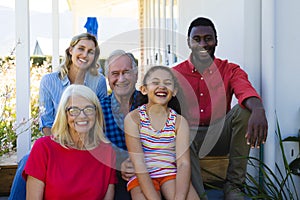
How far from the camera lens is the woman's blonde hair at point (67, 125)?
6.39ft

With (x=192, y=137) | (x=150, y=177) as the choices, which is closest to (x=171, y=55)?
(x=192, y=137)

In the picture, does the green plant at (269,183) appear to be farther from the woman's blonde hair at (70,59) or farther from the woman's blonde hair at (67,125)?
the woman's blonde hair at (70,59)

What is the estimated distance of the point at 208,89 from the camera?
8.71ft

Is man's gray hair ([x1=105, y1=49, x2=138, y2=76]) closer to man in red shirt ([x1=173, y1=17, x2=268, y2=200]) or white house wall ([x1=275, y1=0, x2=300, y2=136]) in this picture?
man in red shirt ([x1=173, y1=17, x2=268, y2=200])

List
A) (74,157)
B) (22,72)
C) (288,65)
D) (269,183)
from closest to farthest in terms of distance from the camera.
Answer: (74,157)
(269,183)
(22,72)
(288,65)

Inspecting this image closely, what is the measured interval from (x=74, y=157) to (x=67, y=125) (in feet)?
0.54

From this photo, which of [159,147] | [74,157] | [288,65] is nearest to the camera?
[74,157]

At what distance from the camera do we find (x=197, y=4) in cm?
445

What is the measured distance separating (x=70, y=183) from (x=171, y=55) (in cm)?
317

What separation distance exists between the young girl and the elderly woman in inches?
5.4

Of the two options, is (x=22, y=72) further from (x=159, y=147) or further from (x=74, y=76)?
(x=159, y=147)

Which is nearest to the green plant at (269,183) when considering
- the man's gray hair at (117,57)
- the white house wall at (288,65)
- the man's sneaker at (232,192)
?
the man's sneaker at (232,192)

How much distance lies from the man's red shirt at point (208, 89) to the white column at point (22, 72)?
1.02 metres

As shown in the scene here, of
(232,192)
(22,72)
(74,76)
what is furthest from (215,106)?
(22,72)
